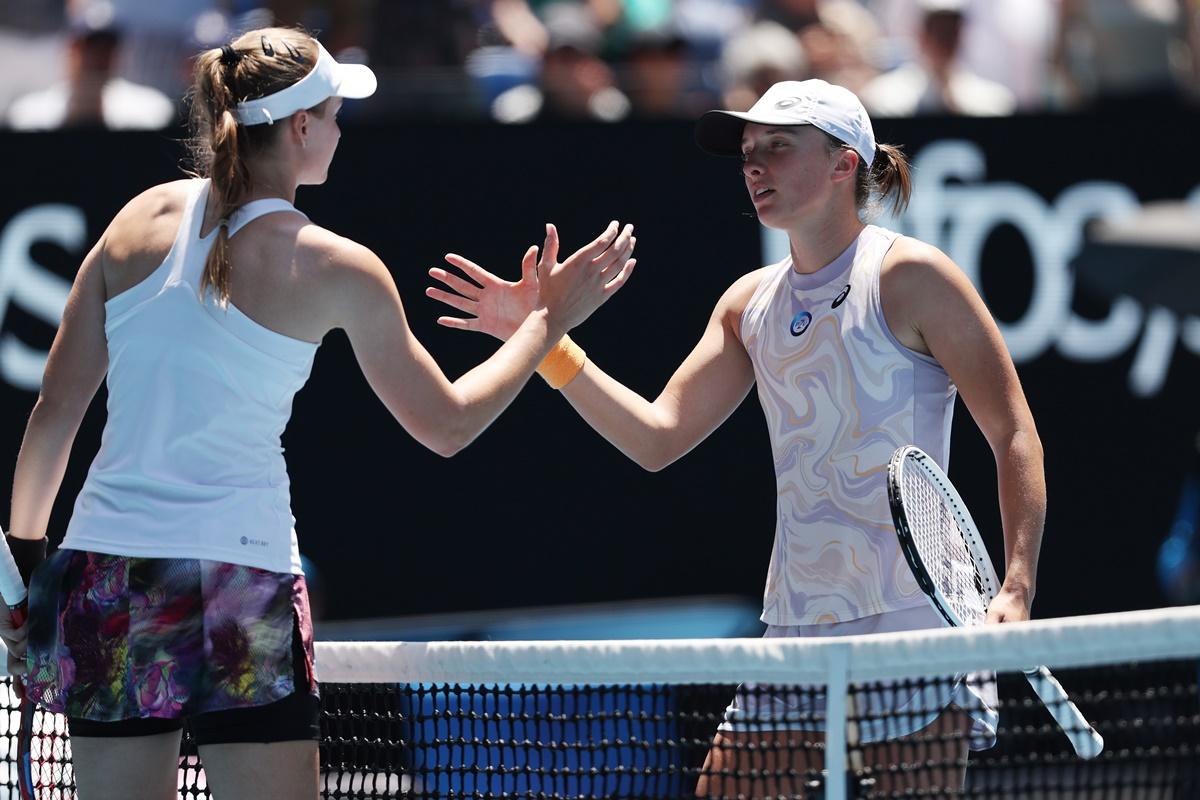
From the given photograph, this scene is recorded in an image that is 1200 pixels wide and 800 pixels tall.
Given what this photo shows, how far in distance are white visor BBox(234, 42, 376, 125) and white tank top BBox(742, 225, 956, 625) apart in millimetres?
1078

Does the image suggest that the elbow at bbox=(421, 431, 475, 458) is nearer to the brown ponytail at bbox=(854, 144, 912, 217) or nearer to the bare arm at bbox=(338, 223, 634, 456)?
the bare arm at bbox=(338, 223, 634, 456)

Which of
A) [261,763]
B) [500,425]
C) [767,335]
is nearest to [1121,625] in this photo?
[767,335]

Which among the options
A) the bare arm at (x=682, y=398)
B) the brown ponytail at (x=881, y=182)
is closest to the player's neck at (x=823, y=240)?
the brown ponytail at (x=881, y=182)

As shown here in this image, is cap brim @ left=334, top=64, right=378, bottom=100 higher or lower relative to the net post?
higher

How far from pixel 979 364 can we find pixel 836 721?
0.82 m

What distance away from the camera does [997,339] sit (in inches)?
135

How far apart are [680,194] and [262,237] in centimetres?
473

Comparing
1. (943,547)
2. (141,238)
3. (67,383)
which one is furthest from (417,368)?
(943,547)

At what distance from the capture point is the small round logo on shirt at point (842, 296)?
3561 millimetres

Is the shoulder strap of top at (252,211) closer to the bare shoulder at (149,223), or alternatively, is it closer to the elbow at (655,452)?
the bare shoulder at (149,223)

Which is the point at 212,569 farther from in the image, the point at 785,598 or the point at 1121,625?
the point at 1121,625

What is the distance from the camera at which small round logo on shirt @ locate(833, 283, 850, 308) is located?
3561 millimetres

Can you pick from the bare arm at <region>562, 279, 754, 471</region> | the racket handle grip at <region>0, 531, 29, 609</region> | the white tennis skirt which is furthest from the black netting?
the bare arm at <region>562, 279, 754, 471</region>

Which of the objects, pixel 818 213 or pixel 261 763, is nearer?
pixel 261 763
